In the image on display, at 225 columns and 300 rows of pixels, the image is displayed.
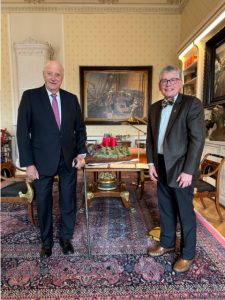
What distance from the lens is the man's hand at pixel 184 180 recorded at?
1.66m

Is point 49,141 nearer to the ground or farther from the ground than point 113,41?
nearer to the ground

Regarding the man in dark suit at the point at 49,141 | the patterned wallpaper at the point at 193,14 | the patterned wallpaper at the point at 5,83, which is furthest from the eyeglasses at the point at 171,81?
the patterned wallpaper at the point at 5,83

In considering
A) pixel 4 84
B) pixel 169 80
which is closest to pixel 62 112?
pixel 169 80

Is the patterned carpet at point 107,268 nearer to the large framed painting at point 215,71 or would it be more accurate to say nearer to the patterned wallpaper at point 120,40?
the large framed painting at point 215,71

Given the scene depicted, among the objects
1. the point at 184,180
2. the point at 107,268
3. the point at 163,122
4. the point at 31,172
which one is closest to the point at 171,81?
the point at 163,122

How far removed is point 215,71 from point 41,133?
3124mm

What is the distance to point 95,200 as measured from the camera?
11.4 feet

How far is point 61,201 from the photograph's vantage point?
2.09m

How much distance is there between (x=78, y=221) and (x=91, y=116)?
3.39 m

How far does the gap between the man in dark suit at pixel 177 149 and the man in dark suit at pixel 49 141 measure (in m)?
0.70

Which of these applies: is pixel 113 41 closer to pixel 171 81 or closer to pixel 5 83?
pixel 5 83

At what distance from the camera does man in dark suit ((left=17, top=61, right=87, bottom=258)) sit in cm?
185

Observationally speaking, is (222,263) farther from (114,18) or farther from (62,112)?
(114,18)

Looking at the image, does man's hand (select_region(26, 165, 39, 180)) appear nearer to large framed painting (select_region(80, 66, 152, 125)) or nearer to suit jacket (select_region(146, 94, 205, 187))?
suit jacket (select_region(146, 94, 205, 187))
